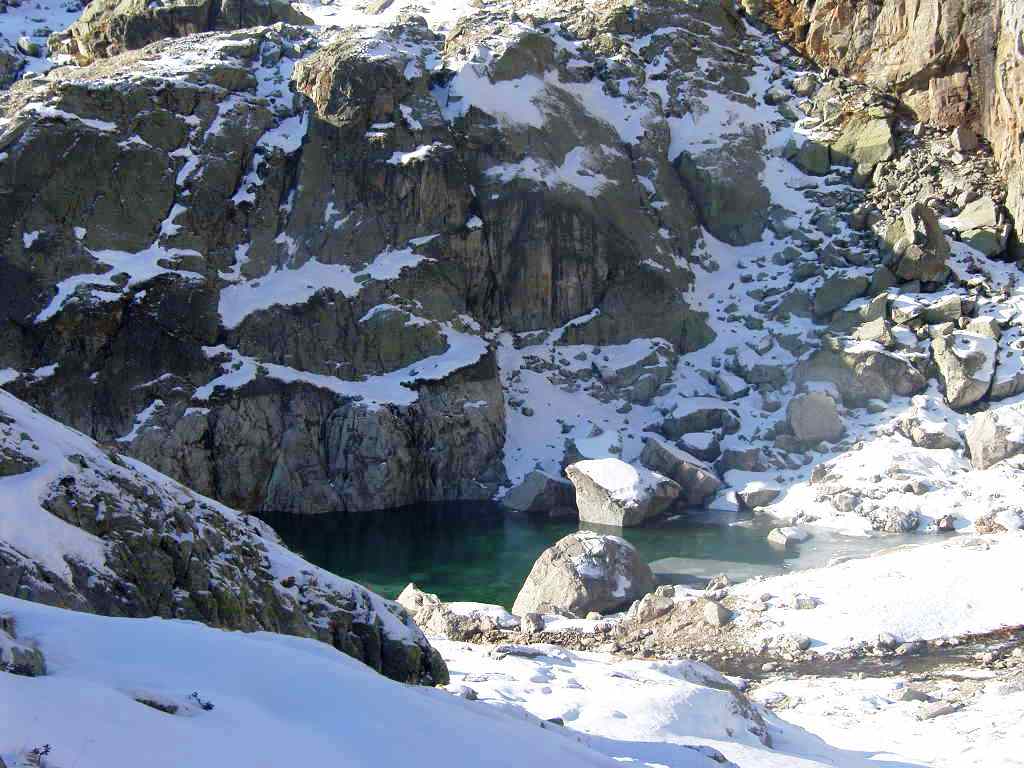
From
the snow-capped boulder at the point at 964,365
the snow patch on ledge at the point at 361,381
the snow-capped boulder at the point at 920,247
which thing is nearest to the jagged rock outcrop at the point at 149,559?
the snow patch on ledge at the point at 361,381

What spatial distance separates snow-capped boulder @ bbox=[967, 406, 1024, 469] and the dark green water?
26.7 ft

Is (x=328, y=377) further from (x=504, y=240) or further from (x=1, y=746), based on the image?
(x=1, y=746)

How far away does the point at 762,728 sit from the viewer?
13.2 metres

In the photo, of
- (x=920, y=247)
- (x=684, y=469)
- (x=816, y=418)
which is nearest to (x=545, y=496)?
(x=684, y=469)

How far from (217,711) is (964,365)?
3538 cm

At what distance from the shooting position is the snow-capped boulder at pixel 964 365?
3462cm

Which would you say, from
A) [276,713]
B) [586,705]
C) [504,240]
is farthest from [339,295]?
[276,713]

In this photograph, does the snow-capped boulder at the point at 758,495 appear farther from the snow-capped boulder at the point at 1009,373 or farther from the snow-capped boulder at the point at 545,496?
the snow-capped boulder at the point at 1009,373

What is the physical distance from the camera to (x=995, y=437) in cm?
3084

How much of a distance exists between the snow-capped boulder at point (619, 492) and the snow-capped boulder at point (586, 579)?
821 centimetres

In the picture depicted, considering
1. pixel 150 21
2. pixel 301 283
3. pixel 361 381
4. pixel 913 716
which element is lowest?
pixel 361 381

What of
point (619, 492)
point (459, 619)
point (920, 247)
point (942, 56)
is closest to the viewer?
point (459, 619)

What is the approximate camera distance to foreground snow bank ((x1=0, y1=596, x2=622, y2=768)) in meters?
4.96

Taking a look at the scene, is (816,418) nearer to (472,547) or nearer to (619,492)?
(619,492)
